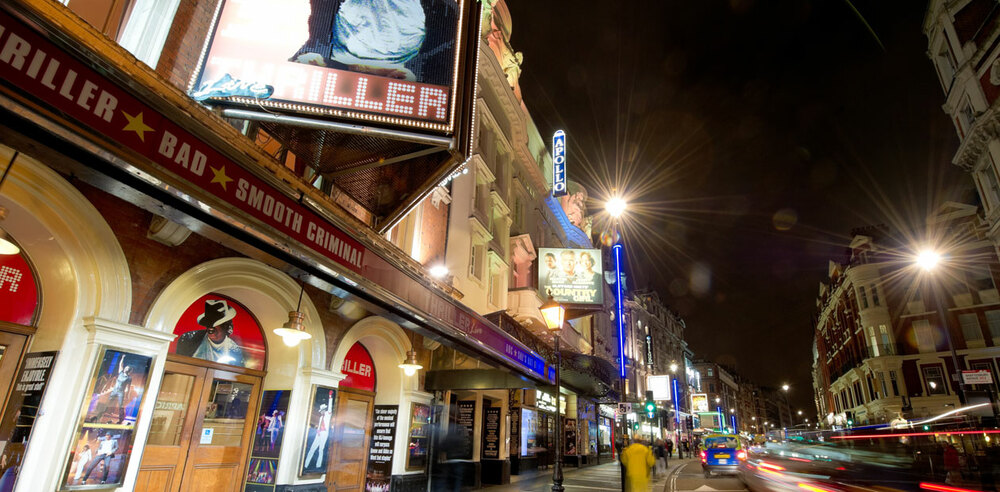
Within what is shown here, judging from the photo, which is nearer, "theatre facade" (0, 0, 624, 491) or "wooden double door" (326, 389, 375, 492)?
"theatre facade" (0, 0, 624, 491)

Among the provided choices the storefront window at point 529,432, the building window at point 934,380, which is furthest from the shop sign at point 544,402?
the building window at point 934,380

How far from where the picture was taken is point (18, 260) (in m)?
5.68

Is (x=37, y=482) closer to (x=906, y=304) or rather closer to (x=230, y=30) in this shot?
(x=230, y=30)

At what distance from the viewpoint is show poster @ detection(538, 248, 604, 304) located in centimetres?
2211

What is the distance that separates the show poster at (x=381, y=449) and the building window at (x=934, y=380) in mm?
46926

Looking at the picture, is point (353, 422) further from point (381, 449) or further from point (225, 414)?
point (225, 414)

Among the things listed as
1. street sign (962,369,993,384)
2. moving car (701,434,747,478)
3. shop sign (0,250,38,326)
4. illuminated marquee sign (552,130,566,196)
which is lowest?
moving car (701,434,747,478)

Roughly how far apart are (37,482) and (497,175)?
17.6 metres

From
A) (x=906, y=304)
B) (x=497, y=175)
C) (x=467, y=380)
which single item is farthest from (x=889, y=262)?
(x=467, y=380)

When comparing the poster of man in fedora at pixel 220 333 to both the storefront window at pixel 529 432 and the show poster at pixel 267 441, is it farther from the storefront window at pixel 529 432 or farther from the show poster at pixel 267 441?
the storefront window at pixel 529 432

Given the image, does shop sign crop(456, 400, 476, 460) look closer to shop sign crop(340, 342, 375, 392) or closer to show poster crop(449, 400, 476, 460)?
show poster crop(449, 400, 476, 460)

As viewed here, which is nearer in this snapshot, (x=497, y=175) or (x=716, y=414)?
(x=497, y=175)

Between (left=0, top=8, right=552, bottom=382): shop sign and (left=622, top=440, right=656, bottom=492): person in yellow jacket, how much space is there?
490 cm

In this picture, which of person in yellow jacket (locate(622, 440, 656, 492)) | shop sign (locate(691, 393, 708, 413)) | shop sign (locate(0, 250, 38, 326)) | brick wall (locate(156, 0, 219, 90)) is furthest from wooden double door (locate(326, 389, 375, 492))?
shop sign (locate(691, 393, 708, 413))
